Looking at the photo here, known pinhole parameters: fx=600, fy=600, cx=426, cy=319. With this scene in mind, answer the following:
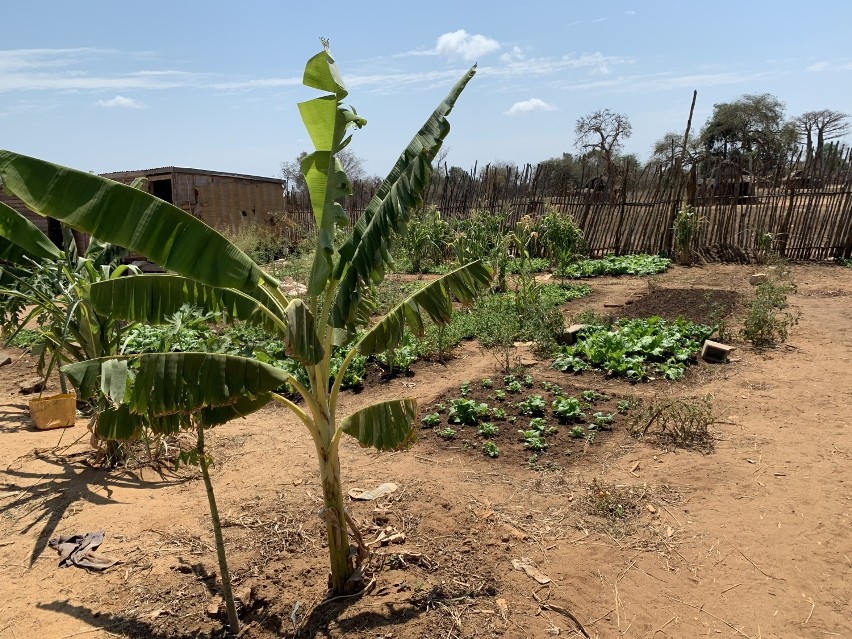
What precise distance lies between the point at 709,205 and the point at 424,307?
41.5 feet

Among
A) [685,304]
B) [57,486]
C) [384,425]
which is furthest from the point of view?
[685,304]

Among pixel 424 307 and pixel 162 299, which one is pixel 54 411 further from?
pixel 424 307

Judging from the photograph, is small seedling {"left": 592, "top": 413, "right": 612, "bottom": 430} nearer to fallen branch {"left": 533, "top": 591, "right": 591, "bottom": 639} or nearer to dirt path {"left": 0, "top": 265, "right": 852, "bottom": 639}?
dirt path {"left": 0, "top": 265, "right": 852, "bottom": 639}

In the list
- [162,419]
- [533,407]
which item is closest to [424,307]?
[162,419]

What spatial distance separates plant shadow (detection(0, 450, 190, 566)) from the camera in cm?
438

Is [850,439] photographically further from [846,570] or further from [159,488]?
[159,488]

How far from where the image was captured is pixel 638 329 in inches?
310

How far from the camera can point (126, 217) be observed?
9.00 feet

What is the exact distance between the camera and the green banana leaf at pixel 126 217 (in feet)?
8.69

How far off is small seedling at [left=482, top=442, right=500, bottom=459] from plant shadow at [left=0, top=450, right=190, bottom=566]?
2506mm

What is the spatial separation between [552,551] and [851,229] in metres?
12.8

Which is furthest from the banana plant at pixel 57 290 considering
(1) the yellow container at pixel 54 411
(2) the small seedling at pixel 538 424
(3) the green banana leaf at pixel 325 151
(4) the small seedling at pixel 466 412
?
(2) the small seedling at pixel 538 424

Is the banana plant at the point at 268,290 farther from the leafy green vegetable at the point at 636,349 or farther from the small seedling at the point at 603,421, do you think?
the leafy green vegetable at the point at 636,349

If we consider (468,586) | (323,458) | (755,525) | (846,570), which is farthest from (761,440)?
(323,458)
